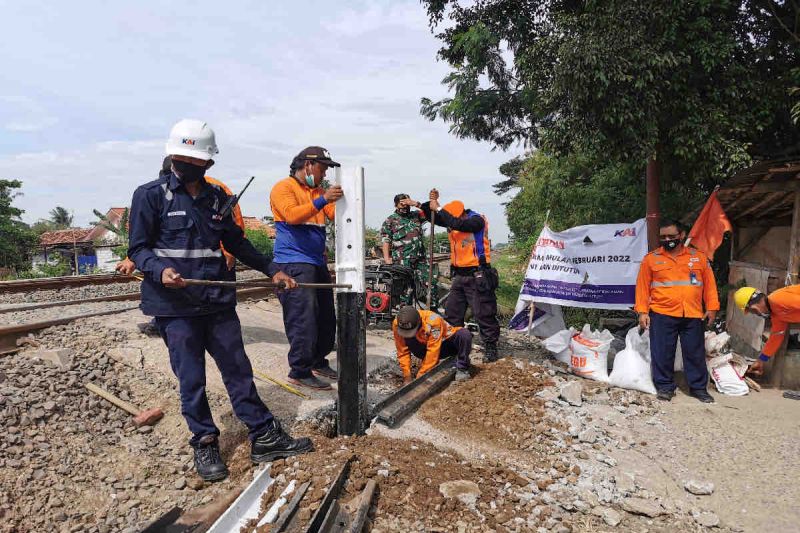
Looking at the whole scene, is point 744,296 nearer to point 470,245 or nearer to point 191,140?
point 470,245

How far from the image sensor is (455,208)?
18.0 ft

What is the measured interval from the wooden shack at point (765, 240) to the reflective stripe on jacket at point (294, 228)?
4.69 m

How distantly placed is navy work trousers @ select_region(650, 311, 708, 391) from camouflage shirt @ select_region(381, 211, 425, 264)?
3539 millimetres

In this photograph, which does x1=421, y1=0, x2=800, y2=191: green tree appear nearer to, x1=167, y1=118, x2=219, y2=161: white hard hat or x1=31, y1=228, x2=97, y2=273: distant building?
x1=167, y1=118, x2=219, y2=161: white hard hat

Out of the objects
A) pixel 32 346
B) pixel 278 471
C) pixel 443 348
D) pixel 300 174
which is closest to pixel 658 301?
pixel 443 348

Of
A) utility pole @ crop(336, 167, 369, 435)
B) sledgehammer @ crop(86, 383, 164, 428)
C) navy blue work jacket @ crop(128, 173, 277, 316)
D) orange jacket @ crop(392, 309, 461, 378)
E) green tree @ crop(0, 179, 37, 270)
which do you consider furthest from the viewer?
green tree @ crop(0, 179, 37, 270)

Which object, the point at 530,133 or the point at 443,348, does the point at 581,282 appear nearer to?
the point at 443,348

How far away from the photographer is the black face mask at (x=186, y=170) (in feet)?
9.66

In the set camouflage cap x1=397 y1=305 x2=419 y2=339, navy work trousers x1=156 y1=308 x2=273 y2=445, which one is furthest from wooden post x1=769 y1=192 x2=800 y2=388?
navy work trousers x1=156 y1=308 x2=273 y2=445

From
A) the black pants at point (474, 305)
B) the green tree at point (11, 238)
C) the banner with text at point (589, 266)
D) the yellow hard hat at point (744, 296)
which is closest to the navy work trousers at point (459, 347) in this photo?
the black pants at point (474, 305)

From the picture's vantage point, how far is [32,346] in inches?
177

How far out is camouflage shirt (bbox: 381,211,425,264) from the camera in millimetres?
7453

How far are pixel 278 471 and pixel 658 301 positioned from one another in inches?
164

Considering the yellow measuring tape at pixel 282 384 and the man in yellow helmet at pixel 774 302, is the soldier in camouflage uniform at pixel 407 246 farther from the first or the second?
the man in yellow helmet at pixel 774 302
